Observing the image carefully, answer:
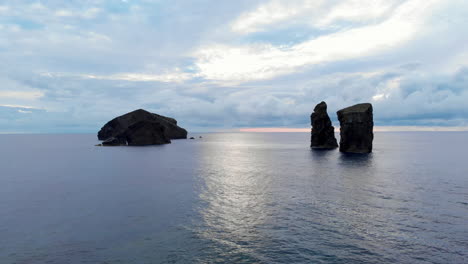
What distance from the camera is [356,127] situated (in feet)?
252

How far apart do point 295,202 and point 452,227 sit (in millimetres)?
11899

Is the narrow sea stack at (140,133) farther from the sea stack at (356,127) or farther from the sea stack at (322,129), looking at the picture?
the sea stack at (356,127)

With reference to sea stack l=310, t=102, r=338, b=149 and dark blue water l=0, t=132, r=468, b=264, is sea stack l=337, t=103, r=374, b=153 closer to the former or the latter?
sea stack l=310, t=102, r=338, b=149

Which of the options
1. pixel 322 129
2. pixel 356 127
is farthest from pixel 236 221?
pixel 322 129

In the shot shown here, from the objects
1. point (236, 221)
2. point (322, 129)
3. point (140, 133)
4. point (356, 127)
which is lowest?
point (236, 221)

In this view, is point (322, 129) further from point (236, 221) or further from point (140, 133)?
point (236, 221)

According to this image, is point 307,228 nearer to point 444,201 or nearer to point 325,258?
point 325,258

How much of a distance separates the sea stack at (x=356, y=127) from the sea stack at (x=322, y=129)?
12.8m

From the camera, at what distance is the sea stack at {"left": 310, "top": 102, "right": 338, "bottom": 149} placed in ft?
308

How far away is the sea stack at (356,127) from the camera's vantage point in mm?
75750

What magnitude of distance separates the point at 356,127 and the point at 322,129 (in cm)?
2082

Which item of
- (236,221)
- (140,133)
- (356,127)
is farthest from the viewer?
(140,133)

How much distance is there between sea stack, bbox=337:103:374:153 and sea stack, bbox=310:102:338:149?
41.9ft

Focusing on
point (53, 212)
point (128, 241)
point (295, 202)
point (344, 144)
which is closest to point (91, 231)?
point (128, 241)
